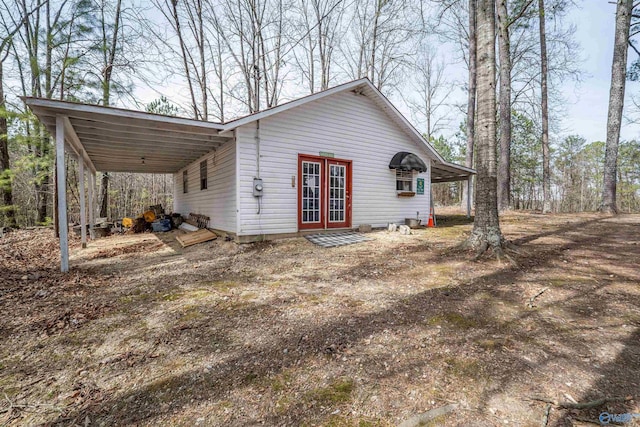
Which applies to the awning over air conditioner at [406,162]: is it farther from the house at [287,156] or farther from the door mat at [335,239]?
the door mat at [335,239]

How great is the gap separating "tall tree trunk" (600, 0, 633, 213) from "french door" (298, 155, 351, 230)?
9619 mm

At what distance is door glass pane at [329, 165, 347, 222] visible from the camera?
8.02m

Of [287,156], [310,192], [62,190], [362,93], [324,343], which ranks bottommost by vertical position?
[324,343]

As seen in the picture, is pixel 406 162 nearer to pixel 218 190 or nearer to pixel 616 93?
pixel 218 190

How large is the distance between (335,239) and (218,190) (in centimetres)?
383

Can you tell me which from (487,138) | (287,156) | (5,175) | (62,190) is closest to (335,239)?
(287,156)

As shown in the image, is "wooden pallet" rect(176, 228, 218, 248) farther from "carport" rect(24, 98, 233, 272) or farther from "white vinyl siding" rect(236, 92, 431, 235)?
"carport" rect(24, 98, 233, 272)

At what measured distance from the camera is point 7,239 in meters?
8.16

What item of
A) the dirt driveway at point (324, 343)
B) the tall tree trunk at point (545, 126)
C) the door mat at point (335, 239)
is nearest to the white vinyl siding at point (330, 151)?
the door mat at point (335, 239)

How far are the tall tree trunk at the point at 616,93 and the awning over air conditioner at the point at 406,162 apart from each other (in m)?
6.89

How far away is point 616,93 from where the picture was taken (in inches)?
376

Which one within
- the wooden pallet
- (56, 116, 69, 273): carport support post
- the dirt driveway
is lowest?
the dirt driveway

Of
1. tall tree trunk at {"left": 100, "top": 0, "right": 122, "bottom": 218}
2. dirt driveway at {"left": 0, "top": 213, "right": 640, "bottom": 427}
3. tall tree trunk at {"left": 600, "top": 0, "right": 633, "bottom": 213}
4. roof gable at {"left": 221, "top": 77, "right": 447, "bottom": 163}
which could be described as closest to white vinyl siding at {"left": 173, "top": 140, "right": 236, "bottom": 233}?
roof gable at {"left": 221, "top": 77, "right": 447, "bottom": 163}

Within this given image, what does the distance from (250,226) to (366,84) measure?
214 inches
